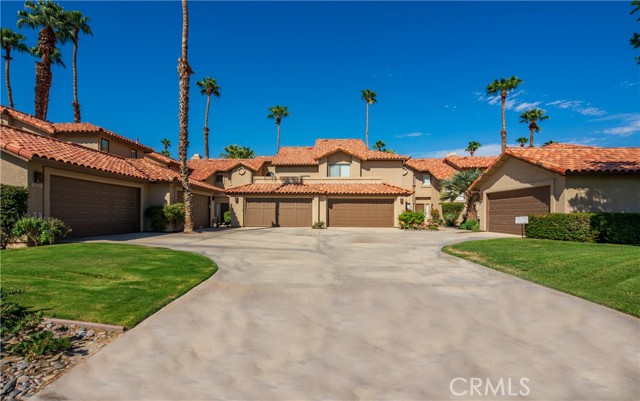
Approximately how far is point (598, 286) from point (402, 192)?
18863 millimetres

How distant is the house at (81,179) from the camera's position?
465 inches

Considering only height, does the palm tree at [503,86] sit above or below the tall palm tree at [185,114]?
above

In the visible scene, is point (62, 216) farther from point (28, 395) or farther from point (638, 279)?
point (638, 279)

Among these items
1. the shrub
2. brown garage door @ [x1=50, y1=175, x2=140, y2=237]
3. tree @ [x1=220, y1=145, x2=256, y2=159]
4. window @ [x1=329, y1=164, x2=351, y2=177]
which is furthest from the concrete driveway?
tree @ [x1=220, y1=145, x2=256, y2=159]

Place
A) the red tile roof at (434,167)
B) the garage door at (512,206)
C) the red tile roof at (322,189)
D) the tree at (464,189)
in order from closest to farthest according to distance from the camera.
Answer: the garage door at (512,206) → the tree at (464,189) → the red tile roof at (322,189) → the red tile roof at (434,167)

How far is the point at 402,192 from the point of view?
2489 centimetres

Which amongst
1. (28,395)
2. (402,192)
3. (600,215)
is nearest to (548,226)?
(600,215)

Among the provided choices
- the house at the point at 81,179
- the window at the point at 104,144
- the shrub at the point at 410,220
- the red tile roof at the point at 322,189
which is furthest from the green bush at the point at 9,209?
the shrub at the point at 410,220

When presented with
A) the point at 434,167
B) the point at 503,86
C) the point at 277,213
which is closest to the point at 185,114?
the point at 277,213

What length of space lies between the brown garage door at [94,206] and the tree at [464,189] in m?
22.4

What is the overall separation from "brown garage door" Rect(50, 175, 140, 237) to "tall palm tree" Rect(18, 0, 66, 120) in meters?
18.8

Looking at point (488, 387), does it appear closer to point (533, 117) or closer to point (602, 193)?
point (602, 193)

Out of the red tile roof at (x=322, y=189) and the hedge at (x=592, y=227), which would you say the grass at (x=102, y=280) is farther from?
the red tile roof at (x=322, y=189)

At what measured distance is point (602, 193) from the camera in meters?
14.5
